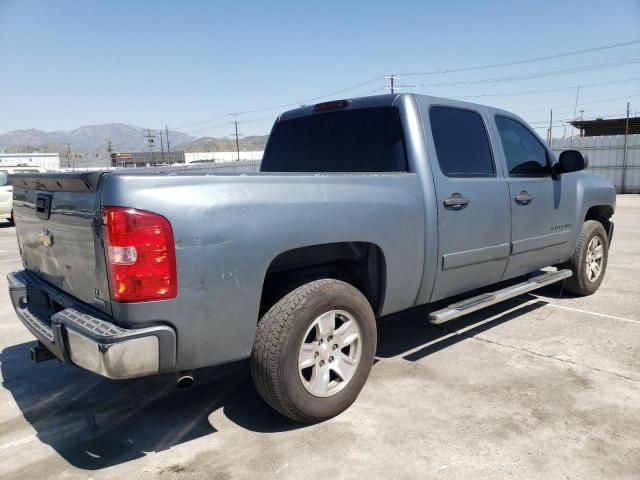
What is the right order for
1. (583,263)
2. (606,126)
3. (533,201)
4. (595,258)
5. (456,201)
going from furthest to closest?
1. (606,126)
2. (595,258)
3. (583,263)
4. (533,201)
5. (456,201)

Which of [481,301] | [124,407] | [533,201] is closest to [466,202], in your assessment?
[481,301]

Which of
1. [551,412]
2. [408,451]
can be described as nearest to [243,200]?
[408,451]

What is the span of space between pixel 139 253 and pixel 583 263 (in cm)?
488

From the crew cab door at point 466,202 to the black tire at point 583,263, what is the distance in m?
1.65

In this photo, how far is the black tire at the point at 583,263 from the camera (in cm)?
543

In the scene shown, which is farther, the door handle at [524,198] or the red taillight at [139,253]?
the door handle at [524,198]

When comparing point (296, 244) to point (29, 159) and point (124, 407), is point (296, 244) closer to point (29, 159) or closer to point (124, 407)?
point (124, 407)

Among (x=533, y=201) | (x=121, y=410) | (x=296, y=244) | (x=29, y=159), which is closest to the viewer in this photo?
(x=296, y=244)

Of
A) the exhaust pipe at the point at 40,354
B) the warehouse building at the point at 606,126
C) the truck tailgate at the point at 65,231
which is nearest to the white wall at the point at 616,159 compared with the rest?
the warehouse building at the point at 606,126

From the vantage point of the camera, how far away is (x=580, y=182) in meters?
5.28

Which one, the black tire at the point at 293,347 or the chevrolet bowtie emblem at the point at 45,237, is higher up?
the chevrolet bowtie emblem at the point at 45,237

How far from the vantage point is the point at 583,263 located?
18.1ft

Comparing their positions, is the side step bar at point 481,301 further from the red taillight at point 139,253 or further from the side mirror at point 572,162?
the red taillight at point 139,253

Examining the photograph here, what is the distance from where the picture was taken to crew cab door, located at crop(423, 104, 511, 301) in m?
3.66
